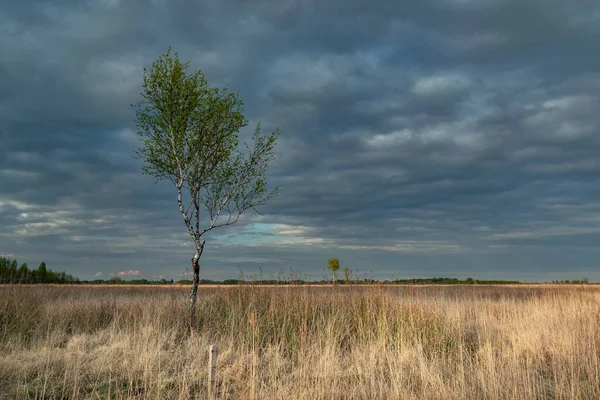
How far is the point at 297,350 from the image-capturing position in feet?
32.9

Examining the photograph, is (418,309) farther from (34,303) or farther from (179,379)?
(34,303)

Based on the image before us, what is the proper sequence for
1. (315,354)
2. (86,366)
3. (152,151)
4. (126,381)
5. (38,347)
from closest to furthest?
(126,381), (86,366), (315,354), (38,347), (152,151)

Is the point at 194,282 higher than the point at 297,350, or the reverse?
the point at 194,282

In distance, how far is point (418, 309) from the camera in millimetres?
12242

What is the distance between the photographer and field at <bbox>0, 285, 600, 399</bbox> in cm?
701

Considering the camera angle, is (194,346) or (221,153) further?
(221,153)

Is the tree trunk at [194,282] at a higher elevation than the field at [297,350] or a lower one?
higher

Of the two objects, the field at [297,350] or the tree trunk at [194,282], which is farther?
the tree trunk at [194,282]

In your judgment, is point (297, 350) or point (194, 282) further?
point (194, 282)

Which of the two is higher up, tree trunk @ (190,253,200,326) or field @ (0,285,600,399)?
tree trunk @ (190,253,200,326)

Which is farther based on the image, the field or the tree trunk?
the tree trunk

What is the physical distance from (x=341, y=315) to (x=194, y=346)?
3.95 metres

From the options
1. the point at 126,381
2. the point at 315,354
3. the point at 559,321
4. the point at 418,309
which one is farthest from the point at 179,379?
the point at 559,321

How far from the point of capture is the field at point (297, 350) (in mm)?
7012
